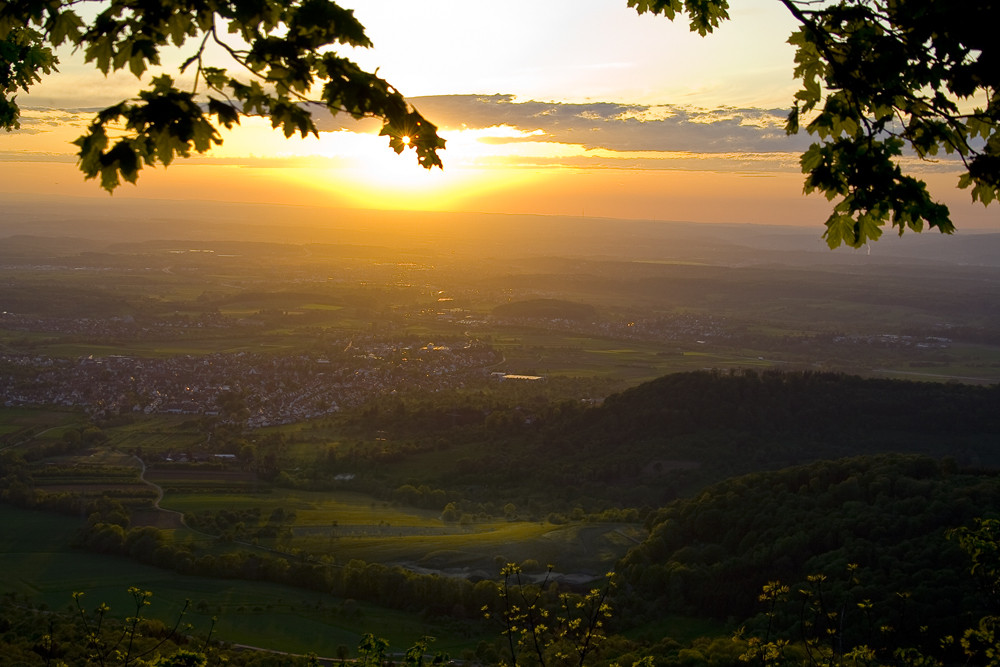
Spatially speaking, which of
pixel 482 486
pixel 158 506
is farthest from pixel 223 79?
pixel 482 486

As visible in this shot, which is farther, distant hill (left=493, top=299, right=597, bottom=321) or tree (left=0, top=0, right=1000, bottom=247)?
distant hill (left=493, top=299, right=597, bottom=321)

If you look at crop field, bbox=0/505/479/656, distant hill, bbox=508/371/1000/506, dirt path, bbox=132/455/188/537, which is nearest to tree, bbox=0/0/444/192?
crop field, bbox=0/505/479/656

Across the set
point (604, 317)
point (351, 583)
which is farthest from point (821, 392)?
point (604, 317)

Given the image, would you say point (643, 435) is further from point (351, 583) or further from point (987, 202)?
point (987, 202)

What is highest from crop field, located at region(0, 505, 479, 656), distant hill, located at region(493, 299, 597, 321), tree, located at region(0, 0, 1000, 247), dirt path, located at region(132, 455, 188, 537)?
tree, located at region(0, 0, 1000, 247)

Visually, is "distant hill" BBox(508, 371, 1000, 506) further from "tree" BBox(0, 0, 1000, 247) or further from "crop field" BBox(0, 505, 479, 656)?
"tree" BBox(0, 0, 1000, 247)

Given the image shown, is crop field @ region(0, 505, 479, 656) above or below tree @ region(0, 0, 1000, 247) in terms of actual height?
below

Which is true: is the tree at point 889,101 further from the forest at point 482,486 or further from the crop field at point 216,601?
the crop field at point 216,601

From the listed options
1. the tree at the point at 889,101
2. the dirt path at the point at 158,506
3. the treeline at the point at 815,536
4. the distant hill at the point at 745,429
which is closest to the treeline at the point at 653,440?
the distant hill at the point at 745,429

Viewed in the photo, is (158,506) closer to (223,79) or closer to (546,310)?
(223,79)
